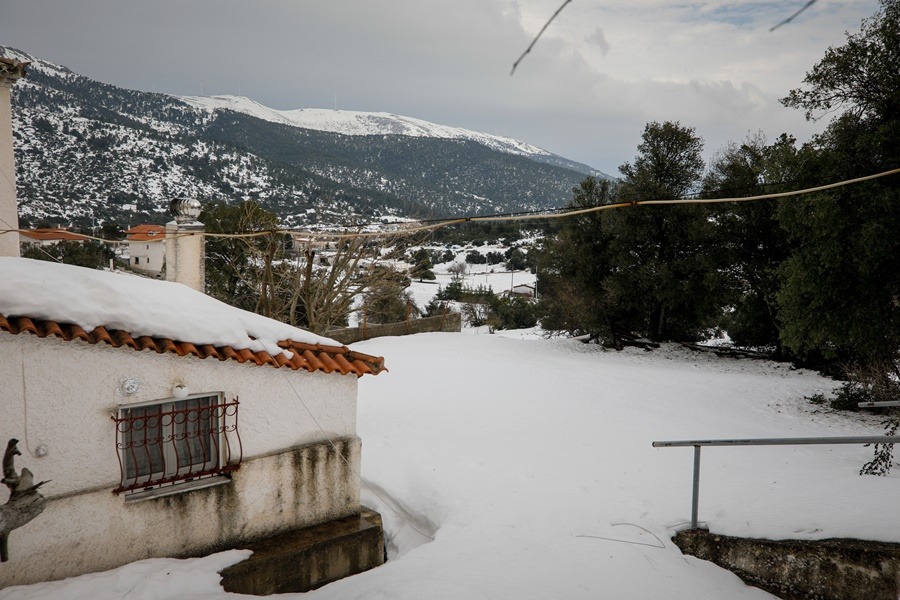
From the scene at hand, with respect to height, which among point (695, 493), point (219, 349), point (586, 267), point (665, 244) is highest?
point (665, 244)

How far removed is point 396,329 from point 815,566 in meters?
20.0

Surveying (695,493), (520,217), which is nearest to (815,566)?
(695,493)

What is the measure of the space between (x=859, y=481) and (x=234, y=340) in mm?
7694

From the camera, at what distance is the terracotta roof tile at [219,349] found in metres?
4.16

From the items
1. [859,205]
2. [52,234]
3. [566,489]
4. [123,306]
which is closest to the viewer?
[123,306]

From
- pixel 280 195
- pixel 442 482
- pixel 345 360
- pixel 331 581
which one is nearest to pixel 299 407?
pixel 345 360

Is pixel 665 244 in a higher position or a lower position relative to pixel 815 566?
higher

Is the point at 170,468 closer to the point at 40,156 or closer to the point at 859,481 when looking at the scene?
the point at 859,481

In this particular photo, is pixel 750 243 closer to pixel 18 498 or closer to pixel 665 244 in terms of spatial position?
pixel 665 244

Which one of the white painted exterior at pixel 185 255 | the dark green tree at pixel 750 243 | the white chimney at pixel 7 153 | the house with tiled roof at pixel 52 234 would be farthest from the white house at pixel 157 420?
the dark green tree at pixel 750 243

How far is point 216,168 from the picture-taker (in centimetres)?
11025

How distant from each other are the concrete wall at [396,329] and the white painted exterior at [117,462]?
1477 cm

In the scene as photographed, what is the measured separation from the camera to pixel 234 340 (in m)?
5.29

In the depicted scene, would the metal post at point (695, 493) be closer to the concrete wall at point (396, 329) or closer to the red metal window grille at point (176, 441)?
the red metal window grille at point (176, 441)
